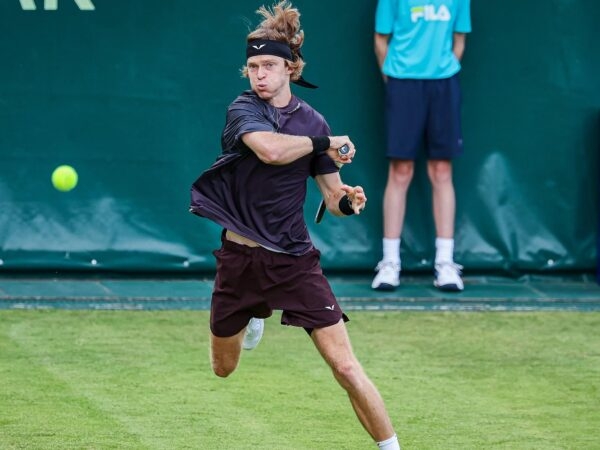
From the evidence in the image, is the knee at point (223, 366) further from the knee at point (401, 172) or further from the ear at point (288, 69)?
the knee at point (401, 172)

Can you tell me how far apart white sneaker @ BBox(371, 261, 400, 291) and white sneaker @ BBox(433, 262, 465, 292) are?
307 mm

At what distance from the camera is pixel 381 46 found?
10.2 m

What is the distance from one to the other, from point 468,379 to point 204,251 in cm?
309

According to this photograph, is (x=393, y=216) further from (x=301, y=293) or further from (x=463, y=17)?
(x=301, y=293)

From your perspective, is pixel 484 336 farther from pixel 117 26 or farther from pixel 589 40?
pixel 117 26

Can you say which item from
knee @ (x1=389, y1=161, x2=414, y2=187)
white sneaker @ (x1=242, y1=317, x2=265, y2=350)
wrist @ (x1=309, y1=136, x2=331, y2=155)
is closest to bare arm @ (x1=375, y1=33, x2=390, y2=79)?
knee @ (x1=389, y1=161, x2=414, y2=187)

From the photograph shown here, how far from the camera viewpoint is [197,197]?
21.5 feet

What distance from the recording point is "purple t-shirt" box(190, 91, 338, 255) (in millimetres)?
6445

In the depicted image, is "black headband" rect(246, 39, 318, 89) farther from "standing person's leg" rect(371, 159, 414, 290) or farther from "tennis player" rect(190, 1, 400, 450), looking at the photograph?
"standing person's leg" rect(371, 159, 414, 290)

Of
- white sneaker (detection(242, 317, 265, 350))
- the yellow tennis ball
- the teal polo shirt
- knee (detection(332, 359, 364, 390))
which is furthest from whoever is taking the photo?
the teal polo shirt

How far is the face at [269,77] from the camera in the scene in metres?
6.48

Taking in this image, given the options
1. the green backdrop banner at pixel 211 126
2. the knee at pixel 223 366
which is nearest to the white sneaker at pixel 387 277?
the green backdrop banner at pixel 211 126

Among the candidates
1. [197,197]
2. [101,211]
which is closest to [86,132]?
[101,211]

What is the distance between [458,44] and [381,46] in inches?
21.9
